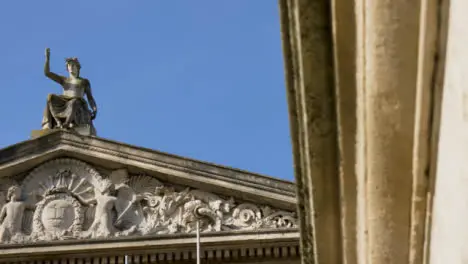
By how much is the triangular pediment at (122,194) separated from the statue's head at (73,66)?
70.7 inches

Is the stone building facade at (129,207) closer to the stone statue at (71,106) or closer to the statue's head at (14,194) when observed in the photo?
the statue's head at (14,194)

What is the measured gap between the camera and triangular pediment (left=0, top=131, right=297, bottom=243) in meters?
15.1

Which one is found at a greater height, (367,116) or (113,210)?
(113,210)

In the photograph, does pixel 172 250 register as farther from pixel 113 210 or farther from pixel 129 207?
pixel 113 210

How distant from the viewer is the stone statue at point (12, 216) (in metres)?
15.2

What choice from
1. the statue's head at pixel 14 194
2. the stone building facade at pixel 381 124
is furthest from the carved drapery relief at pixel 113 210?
the stone building facade at pixel 381 124

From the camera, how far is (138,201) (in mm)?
15398

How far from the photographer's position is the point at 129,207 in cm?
1534

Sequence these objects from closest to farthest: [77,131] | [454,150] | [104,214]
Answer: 1. [454,150]
2. [104,214]
3. [77,131]

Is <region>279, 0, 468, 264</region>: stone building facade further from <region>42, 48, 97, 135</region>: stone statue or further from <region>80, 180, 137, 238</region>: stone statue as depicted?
<region>42, 48, 97, 135</region>: stone statue

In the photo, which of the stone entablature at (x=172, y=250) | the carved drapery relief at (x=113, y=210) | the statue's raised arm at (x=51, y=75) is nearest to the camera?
the stone entablature at (x=172, y=250)

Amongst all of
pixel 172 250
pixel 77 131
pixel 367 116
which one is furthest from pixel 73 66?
pixel 367 116

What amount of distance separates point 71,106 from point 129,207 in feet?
7.67

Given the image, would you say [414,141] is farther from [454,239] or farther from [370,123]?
[454,239]
